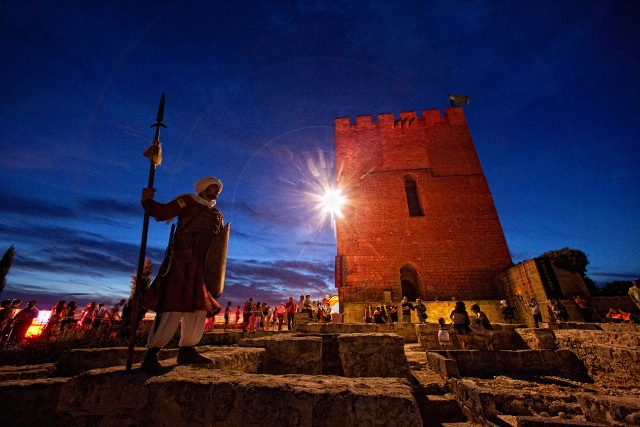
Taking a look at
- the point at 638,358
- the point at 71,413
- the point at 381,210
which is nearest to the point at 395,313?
the point at 381,210

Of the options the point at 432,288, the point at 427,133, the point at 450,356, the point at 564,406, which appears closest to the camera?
the point at 564,406

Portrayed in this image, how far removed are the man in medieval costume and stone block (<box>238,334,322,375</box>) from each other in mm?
1334

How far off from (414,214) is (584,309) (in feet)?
28.6

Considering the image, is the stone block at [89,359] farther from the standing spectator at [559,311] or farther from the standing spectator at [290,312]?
the standing spectator at [559,311]

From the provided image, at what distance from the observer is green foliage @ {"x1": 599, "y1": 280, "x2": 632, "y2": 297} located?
10953 millimetres

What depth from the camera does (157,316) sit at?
236 cm

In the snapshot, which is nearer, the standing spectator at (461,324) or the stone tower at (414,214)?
the standing spectator at (461,324)

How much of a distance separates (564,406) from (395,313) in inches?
351

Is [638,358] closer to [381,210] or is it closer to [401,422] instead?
[401,422]

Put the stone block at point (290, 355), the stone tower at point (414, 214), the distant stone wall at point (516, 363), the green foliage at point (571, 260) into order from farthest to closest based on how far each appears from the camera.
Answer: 1. the stone tower at point (414, 214)
2. the green foliage at point (571, 260)
3. the distant stone wall at point (516, 363)
4. the stone block at point (290, 355)

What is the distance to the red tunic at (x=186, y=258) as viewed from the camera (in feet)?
7.63

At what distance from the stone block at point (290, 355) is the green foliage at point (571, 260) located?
38.6ft

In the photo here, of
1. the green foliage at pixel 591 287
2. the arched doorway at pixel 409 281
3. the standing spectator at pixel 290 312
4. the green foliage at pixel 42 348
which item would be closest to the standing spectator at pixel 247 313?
the standing spectator at pixel 290 312

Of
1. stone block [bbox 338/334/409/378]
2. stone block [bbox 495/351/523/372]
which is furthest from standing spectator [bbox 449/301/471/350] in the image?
stone block [bbox 338/334/409/378]
